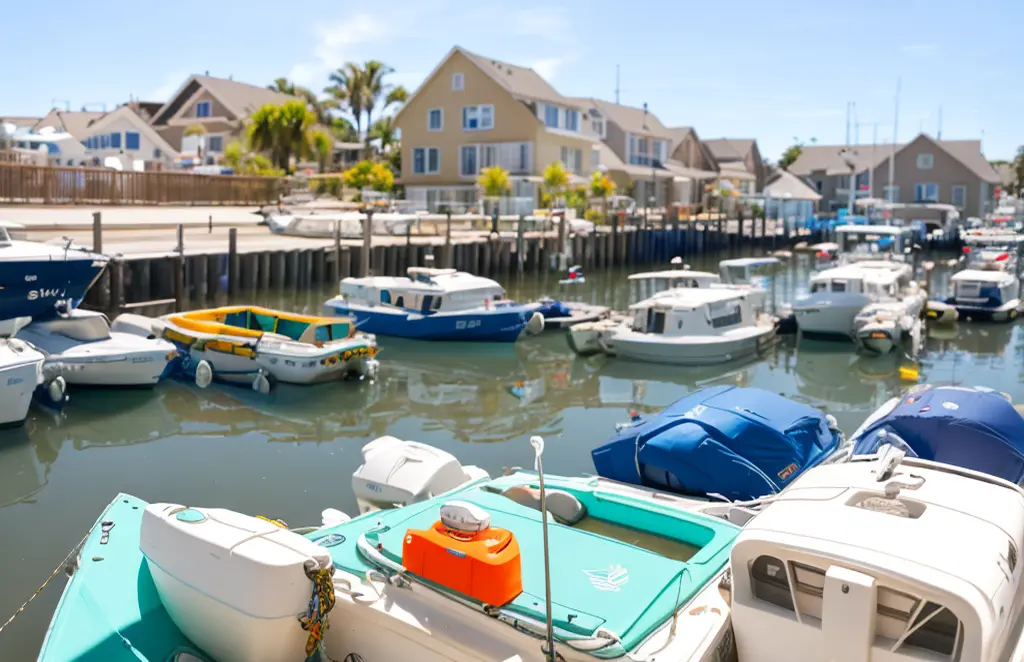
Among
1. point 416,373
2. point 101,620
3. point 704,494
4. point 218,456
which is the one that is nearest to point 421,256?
point 416,373

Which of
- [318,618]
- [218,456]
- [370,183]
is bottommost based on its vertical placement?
[218,456]

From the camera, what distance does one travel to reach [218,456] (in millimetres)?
13438

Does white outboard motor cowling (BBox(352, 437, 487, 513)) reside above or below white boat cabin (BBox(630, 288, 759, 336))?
below

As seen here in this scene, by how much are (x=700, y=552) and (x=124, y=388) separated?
1344 centimetres

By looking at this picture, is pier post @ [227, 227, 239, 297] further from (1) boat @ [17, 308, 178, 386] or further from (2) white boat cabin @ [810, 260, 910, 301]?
(2) white boat cabin @ [810, 260, 910, 301]

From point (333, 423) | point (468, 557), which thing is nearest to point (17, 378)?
point (333, 423)

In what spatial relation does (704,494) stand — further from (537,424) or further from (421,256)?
(421,256)

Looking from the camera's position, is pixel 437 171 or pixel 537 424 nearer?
pixel 537 424

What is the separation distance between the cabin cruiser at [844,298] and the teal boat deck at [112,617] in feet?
66.9

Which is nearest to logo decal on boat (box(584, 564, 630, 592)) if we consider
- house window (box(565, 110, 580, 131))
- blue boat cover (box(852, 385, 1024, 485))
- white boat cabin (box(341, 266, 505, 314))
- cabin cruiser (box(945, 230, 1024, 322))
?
blue boat cover (box(852, 385, 1024, 485))

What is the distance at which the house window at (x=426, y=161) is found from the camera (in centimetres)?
5319

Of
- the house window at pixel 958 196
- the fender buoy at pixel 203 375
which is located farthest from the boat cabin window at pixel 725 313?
the house window at pixel 958 196

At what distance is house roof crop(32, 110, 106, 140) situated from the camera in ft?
212

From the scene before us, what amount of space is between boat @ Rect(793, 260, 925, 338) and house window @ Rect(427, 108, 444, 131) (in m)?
30.9
